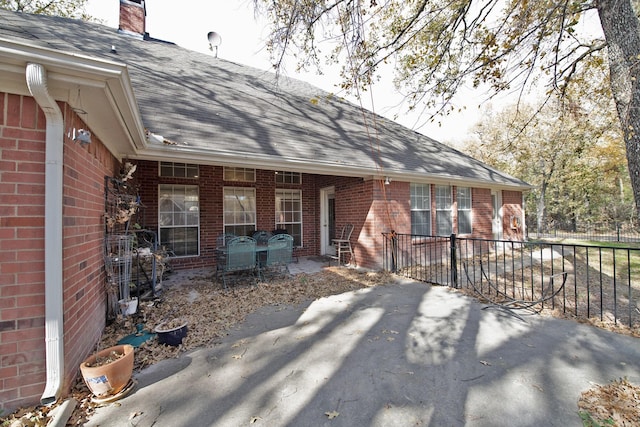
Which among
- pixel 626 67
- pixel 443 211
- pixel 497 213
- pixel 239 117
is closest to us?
pixel 626 67

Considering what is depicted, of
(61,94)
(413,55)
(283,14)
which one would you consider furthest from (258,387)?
(413,55)

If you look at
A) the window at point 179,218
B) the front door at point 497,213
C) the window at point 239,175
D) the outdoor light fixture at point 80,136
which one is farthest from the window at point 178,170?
the front door at point 497,213

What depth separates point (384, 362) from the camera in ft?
9.29

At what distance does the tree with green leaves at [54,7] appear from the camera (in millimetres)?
11977

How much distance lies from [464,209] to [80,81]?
10.0 m

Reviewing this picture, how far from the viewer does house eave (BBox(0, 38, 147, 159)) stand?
1812mm

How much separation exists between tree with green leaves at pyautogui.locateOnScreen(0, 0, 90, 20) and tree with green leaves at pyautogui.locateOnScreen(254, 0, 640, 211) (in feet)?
52.7

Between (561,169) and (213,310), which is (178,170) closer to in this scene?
(213,310)

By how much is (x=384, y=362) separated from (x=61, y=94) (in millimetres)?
3844

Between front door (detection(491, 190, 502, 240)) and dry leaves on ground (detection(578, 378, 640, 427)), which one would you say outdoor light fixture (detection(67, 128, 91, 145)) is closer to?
dry leaves on ground (detection(578, 378, 640, 427))

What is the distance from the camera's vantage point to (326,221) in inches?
359

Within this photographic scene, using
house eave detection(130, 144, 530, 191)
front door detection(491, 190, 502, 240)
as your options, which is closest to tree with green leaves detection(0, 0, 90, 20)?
house eave detection(130, 144, 530, 191)

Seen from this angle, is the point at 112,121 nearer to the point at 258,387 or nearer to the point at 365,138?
the point at 258,387

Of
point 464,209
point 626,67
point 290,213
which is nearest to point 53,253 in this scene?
point 626,67
